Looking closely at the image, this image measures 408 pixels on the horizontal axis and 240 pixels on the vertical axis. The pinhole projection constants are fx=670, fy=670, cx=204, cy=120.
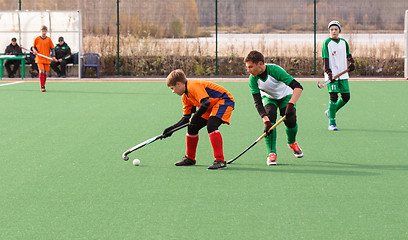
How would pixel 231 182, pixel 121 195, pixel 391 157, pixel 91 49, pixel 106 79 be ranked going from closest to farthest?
1. pixel 121 195
2. pixel 231 182
3. pixel 391 157
4. pixel 106 79
5. pixel 91 49

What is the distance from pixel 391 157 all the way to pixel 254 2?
54.9 feet

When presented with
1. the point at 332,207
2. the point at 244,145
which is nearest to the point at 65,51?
the point at 244,145

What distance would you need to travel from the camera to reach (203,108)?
6.70 meters

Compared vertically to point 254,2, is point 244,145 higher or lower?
lower

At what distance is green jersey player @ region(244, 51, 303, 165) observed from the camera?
274 inches

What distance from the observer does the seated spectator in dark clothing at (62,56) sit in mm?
21141

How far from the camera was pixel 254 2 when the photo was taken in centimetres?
2380

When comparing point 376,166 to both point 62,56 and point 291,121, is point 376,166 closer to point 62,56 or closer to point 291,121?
point 291,121

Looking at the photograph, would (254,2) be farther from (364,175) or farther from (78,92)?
(364,175)

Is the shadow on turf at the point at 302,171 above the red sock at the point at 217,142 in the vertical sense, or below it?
below

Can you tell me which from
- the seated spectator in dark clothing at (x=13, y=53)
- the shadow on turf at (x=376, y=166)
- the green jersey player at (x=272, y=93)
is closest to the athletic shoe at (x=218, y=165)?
the green jersey player at (x=272, y=93)

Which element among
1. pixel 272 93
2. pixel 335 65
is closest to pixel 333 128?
pixel 335 65

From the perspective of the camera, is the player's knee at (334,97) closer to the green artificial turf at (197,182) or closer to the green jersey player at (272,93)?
the green artificial turf at (197,182)

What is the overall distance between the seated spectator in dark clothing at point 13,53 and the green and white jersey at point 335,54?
44.6 ft
